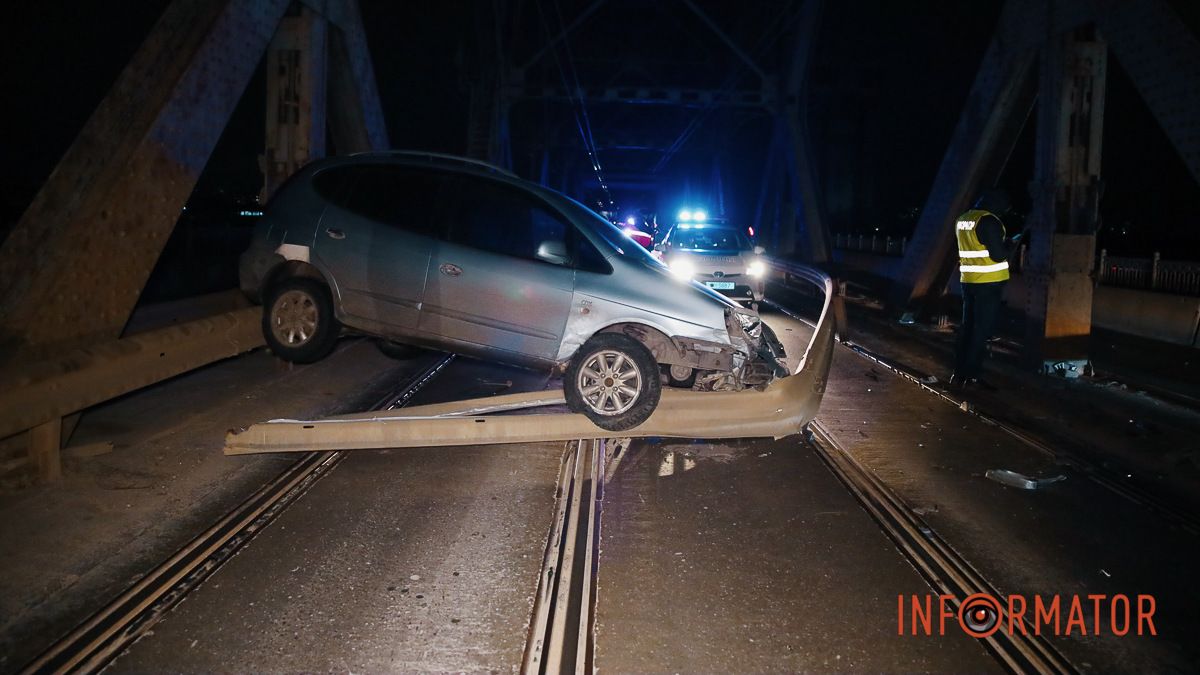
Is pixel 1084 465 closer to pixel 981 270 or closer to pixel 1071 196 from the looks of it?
pixel 981 270

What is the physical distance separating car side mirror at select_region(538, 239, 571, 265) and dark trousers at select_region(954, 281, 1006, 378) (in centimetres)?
464

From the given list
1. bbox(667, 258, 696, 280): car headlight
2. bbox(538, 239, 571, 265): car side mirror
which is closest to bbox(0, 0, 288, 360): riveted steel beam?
bbox(538, 239, 571, 265): car side mirror

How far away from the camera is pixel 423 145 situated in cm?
3247

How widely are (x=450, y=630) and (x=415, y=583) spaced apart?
553mm

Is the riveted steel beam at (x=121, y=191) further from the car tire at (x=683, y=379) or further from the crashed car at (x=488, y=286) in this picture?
the car tire at (x=683, y=379)

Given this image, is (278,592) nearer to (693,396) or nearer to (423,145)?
(693,396)

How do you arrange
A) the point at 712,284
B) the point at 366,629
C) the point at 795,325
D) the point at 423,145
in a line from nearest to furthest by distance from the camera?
the point at 366,629
the point at 795,325
the point at 712,284
the point at 423,145

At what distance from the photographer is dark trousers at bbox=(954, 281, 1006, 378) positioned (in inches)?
365

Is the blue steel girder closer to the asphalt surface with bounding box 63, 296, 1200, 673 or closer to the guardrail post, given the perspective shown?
the asphalt surface with bounding box 63, 296, 1200, 673

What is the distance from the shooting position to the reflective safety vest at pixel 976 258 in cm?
915

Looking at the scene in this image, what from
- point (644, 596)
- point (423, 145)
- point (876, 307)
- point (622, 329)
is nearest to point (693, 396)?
point (622, 329)

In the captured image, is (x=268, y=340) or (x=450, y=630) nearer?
(x=450, y=630)

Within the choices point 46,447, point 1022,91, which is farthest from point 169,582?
point 1022,91

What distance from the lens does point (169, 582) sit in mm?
4289
